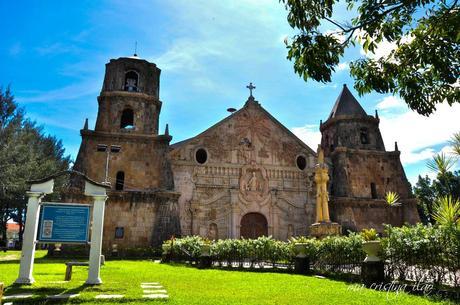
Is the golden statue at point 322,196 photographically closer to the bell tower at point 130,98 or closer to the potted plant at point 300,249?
the potted plant at point 300,249

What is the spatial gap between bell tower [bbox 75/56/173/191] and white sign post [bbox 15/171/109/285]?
1239cm

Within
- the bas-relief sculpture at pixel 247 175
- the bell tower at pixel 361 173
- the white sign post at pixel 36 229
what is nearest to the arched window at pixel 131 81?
the bas-relief sculpture at pixel 247 175

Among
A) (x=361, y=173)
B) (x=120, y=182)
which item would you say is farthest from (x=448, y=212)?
(x=361, y=173)

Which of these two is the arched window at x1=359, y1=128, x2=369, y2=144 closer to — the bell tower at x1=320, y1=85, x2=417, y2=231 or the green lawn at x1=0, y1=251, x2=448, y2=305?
the bell tower at x1=320, y1=85, x2=417, y2=231

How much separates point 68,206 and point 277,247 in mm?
8263

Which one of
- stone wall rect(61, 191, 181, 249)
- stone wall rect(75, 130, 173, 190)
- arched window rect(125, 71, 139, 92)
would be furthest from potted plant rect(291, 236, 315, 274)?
arched window rect(125, 71, 139, 92)

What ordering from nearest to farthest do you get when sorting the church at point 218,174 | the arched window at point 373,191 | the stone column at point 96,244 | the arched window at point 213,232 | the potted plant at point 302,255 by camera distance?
the stone column at point 96,244 < the potted plant at point 302,255 < the church at point 218,174 < the arched window at point 213,232 < the arched window at point 373,191

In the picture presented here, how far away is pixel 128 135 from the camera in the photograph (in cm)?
2289

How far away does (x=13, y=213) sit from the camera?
35969 millimetres

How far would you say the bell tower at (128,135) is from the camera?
2214 centimetres

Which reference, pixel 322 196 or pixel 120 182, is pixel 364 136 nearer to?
pixel 322 196

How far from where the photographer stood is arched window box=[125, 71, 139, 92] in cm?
2490

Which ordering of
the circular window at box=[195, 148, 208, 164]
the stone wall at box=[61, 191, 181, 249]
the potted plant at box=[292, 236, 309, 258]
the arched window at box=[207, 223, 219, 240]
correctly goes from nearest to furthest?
the potted plant at box=[292, 236, 309, 258], the stone wall at box=[61, 191, 181, 249], the arched window at box=[207, 223, 219, 240], the circular window at box=[195, 148, 208, 164]

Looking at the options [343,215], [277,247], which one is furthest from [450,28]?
[343,215]
